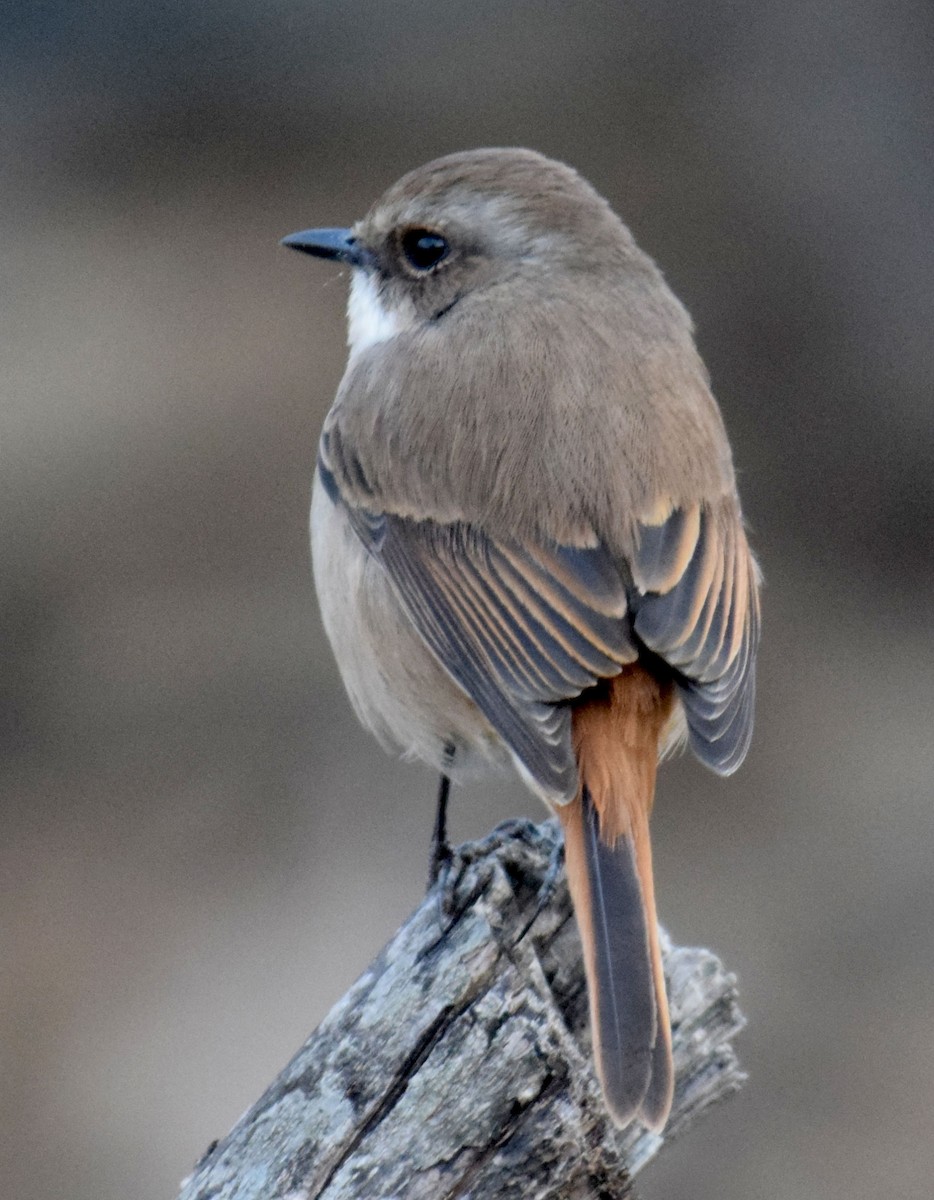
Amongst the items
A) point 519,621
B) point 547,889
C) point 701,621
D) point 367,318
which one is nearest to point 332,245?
point 367,318

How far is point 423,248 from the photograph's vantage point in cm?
455

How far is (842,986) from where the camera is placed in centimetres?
655

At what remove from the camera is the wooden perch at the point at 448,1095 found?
9.24 feet

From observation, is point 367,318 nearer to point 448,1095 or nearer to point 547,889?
point 547,889

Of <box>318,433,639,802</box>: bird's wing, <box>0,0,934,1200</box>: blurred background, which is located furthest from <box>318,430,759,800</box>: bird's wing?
<box>0,0,934,1200</box>: blurred background

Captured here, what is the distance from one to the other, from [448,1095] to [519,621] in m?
1.19

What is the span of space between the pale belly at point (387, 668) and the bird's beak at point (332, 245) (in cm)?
77

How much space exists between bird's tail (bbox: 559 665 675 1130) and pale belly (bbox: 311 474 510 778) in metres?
0.48

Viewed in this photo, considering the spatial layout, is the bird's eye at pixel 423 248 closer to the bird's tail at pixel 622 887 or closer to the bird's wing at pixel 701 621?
the bird's wing at pixel 701 621

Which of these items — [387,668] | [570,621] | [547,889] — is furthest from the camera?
[387,668]

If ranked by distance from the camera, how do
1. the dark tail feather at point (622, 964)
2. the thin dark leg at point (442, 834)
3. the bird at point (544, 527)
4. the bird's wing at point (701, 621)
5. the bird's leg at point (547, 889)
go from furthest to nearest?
the thin dark leg at point (442, 834)
the bird's wing at point (701, 621)
the bird at point (544, 527)
the bird's leg at point (547, 889)
the dark tail feather at point (622, 964)

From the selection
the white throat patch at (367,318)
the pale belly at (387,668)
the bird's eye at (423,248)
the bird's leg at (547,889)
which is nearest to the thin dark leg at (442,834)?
the pale belly at (387,668)

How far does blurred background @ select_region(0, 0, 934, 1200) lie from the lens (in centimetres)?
636

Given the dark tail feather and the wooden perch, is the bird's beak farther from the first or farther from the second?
the wooden perch
